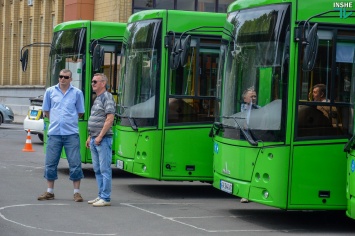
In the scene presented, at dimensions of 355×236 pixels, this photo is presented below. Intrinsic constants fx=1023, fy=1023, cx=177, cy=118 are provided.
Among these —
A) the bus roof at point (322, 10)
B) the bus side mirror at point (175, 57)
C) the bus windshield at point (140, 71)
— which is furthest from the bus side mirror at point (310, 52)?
the bus windshield at point (140, 71)

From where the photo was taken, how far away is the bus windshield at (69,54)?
19.3 metres

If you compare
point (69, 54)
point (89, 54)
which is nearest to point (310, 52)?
point (89, 54)

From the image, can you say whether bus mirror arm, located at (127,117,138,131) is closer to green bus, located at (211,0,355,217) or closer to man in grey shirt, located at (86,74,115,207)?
man in grey shirt, located at (86,74,115,207)

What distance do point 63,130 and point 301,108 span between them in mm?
3907

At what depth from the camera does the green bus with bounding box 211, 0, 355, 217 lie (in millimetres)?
12172

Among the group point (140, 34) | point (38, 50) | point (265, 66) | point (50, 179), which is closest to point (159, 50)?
point (140, 34)

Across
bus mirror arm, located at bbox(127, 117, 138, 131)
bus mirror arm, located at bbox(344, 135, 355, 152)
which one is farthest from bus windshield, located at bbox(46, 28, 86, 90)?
bus mirror arm, located at bbox(344, 135, 355, 152)

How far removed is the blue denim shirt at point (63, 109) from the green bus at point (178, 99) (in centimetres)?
156

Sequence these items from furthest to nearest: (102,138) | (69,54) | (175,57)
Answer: (69,54) < (175,57) < (102,138)

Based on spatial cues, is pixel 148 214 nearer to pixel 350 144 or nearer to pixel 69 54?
pixel 350 144

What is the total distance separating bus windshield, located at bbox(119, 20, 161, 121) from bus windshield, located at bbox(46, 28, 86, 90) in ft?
7.76

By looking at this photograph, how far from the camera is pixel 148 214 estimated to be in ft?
44.4

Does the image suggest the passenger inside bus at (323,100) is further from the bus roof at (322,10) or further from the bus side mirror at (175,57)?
the bus side mirror at (175,57)

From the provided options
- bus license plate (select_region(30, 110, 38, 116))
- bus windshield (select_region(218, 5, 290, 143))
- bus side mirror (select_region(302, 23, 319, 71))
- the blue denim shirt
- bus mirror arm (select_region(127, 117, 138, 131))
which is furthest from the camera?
bus license plate (select_region(30, 110, 38, 116))
